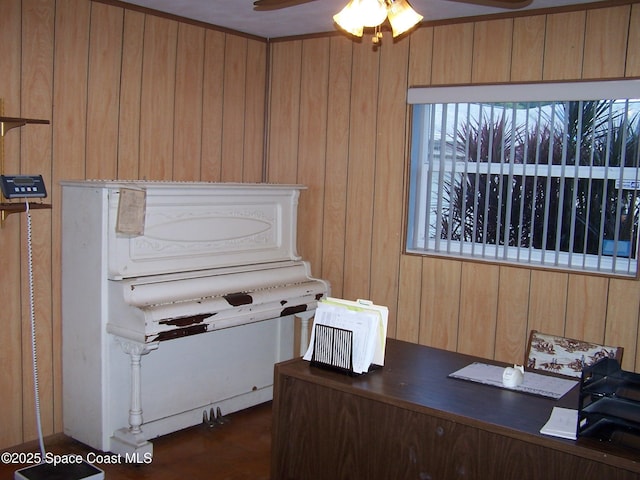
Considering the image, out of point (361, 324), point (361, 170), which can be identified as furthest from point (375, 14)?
point (361, 170)

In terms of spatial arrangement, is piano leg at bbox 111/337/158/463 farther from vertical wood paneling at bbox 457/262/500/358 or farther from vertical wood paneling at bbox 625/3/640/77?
vertical wood paneling at bbox 625/3/640/77

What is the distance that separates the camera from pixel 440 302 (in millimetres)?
4133

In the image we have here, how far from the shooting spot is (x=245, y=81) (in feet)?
15.2

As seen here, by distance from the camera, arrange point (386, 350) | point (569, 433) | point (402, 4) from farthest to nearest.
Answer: point (386, 350) → point (402, 4) → point (569, 433)

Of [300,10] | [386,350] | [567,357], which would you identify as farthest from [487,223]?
[300,10]

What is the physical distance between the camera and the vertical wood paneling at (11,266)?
10.9ft

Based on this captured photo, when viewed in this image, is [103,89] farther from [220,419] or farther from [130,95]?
[220,419]

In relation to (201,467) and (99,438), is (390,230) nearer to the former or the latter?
(201,467)

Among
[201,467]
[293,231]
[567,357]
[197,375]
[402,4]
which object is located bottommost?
[201,467]

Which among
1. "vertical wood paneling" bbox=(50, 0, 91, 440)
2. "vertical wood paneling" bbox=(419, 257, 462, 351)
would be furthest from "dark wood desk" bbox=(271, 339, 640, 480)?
"vertical wood paneling" bbox=(50, 0, 91, 440)

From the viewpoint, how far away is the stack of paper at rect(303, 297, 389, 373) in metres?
2.63

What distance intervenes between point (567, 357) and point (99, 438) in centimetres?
239

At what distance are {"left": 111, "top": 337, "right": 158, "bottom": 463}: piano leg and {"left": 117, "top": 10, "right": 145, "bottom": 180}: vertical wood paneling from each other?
107 centimetres

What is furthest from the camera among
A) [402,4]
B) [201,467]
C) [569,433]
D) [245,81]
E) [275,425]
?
[245,81]
